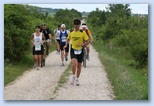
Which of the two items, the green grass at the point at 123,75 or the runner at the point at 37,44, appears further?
the runner at the point at 37,44

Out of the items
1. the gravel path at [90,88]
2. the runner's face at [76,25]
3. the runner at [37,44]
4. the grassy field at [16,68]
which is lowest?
the gravel path at [90,88]

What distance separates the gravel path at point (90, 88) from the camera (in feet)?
26.3

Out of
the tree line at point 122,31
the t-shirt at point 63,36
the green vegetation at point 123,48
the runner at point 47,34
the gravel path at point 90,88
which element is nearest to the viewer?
the gravel path at point 90,88

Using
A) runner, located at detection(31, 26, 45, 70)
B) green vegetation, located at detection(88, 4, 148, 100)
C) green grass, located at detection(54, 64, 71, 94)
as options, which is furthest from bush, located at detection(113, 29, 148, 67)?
runner, located at detection(31, 26, 45, 70)

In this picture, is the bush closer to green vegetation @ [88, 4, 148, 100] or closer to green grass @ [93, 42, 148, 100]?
green vegetation @ [88, 4, 148, 100]

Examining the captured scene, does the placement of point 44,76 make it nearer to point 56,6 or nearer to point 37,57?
point 37,57

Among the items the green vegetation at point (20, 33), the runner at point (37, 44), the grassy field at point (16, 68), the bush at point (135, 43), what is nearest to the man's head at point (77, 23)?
the green vegetation at point (20, 33)

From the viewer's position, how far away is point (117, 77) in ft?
29.6

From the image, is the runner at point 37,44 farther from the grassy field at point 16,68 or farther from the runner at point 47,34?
the runner at point 47,34

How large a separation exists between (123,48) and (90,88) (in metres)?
2.35

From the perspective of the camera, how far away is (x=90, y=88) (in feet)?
28.0

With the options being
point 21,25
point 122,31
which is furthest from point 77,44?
point 122,31

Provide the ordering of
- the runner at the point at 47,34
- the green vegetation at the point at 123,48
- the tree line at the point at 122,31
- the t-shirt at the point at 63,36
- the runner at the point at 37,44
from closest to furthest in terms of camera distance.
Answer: the green vegetation at the point at 123,48 → the tree line at the point at 122,31 → the runner at the point at 37,44 → the t-shirt at the point at 63,36 → the runner at the point at 47,34

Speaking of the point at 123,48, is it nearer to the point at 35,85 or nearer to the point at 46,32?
the point at 46,32
